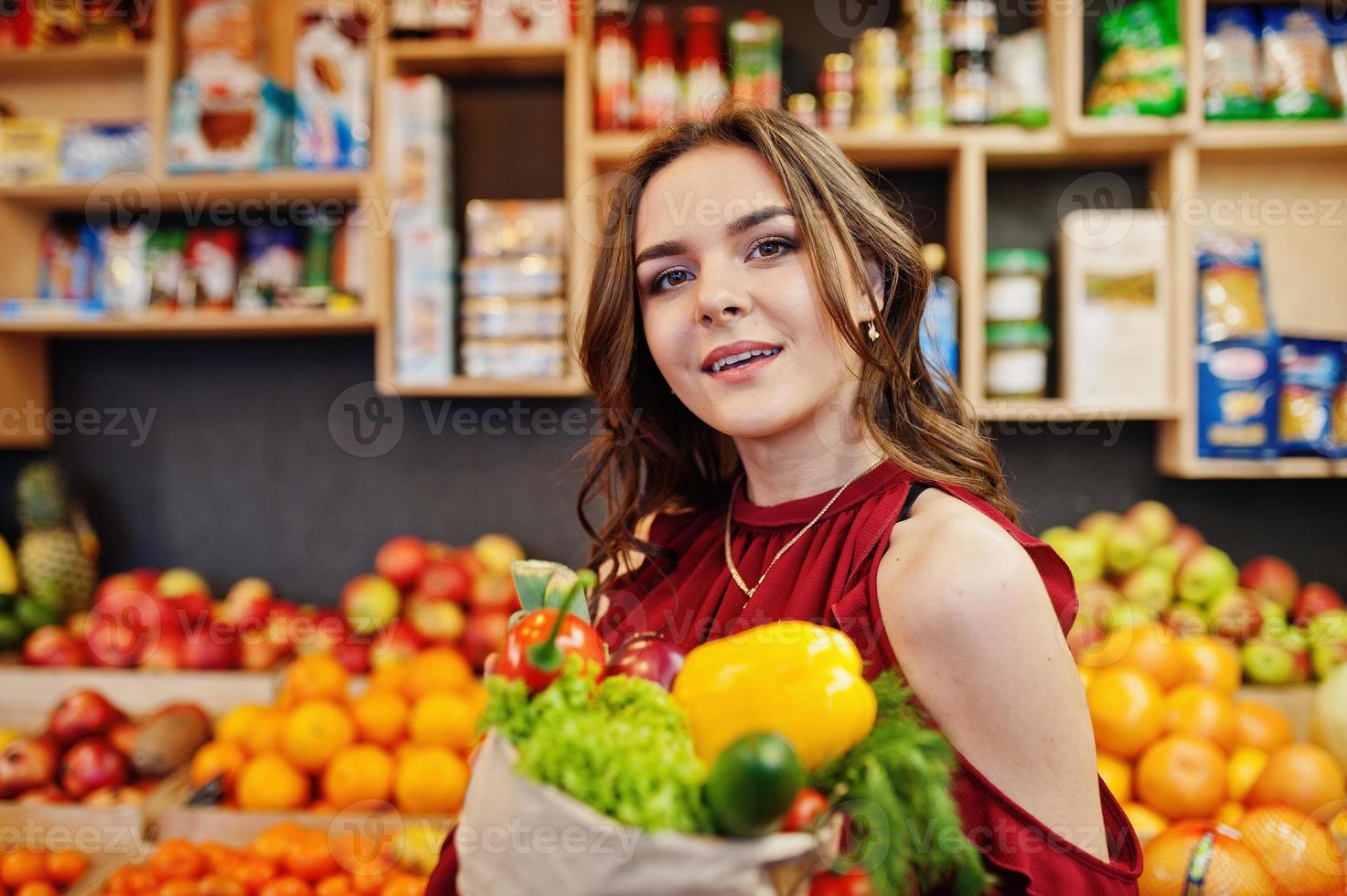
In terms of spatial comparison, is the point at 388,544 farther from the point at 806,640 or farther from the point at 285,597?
the point at 806,640

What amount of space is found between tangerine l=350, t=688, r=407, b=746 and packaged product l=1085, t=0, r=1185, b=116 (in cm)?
184

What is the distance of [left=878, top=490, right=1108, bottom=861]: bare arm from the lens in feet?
2.44

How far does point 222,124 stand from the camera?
2.11 m

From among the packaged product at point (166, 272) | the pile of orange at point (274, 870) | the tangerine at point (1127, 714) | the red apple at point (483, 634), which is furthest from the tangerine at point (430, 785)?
the packaged product at point (166, 272)

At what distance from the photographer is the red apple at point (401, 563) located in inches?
87.6

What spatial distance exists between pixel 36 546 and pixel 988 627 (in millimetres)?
2297

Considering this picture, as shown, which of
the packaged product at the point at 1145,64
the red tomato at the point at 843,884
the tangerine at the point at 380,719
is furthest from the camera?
the packaged product at the point at 1145,64

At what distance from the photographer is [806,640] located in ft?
2.02

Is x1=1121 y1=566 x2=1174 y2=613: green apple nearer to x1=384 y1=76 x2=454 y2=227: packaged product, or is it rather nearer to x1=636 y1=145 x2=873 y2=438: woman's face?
x1=636 y1=145 x2=873 y2=438: woman's face

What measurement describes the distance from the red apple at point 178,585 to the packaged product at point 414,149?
102cm

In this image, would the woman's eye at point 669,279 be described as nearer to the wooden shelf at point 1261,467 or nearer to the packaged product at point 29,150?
the wooden shelf at point 1261,467

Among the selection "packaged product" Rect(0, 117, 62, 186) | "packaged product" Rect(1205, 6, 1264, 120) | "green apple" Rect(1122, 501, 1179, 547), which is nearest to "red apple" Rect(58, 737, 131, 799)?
"packaged product" Rect(0, 117, 62, 186)

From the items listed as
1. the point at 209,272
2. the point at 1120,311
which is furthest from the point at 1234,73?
the point at 209,272

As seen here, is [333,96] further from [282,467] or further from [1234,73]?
[1234,73]
